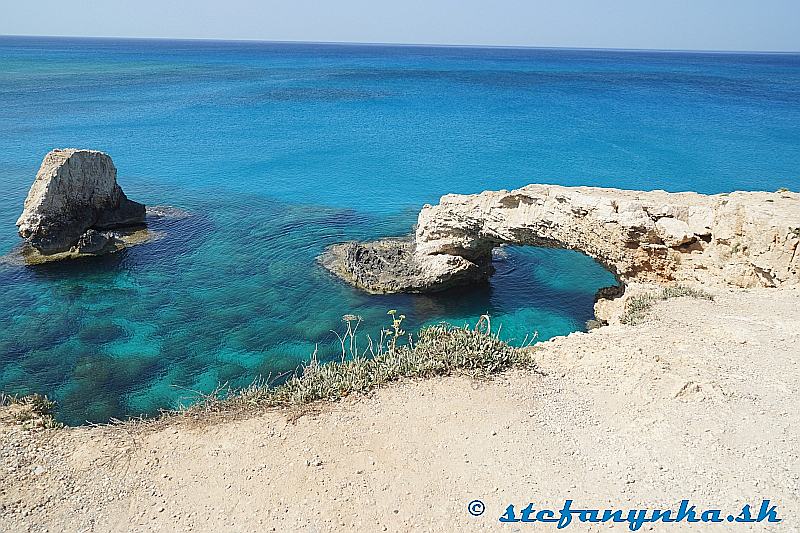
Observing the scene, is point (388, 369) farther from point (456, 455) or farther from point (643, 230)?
point (643, 230)

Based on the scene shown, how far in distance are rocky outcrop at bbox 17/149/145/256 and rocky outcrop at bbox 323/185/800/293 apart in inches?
558

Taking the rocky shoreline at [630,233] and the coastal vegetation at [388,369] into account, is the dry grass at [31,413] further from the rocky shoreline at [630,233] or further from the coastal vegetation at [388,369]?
the rocky shoreline at [630,233]

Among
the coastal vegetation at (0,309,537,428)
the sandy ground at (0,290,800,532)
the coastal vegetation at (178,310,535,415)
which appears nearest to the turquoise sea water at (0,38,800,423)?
the coastal vegetation at (0,309,537,428)

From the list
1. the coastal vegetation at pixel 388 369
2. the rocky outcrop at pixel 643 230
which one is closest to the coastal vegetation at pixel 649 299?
the rocky outcrop at pixel 643 230

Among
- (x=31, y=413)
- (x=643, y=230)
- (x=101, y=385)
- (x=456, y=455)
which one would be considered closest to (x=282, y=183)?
(x=101, y=385)

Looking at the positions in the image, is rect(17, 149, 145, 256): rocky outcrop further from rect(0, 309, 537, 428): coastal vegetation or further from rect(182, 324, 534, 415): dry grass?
rect(182, 324, 534, 415): dry grass

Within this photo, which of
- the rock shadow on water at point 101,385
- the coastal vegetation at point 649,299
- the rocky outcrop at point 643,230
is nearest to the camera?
the coastal vegetation at point 649,299

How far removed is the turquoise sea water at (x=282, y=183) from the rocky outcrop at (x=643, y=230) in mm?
2689

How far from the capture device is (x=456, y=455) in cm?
816

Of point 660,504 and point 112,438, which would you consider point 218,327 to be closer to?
point 112,438

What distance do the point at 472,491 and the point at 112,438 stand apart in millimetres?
5762

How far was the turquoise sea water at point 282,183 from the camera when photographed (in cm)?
1580

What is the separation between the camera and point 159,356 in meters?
15.4

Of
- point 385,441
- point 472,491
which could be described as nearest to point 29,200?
point 385,441
